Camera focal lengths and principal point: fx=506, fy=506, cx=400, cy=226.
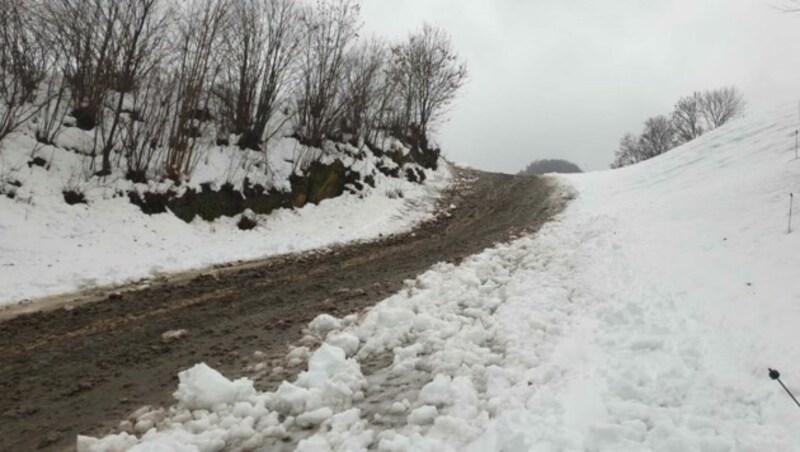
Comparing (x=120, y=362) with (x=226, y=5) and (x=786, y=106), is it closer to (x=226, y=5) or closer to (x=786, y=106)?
(x=226, y=5)

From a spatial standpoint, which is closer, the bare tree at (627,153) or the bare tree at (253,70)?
the bare tree at (253,70)

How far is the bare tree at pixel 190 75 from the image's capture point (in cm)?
1448

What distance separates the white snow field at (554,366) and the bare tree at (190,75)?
29.9 ft

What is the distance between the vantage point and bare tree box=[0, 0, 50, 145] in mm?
11834

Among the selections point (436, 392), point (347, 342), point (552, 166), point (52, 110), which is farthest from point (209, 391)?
point (552, 166)

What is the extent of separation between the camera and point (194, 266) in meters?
10.6

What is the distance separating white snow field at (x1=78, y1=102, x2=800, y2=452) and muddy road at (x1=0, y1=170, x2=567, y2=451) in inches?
19.4

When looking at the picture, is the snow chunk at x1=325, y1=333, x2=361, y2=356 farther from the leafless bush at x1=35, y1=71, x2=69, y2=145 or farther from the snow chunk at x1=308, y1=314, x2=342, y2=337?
the leafless bush at x1=35, y1=71, x2=69, y2=145

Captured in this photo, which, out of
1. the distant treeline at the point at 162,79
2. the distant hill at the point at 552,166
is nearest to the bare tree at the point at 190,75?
the distant treeline at the point at 162,79

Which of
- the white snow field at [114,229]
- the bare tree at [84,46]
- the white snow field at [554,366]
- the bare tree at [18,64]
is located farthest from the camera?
the bare tree at [84,46]

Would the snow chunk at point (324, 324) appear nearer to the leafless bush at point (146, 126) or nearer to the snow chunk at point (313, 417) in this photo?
the snow chunk at point (313, 417)

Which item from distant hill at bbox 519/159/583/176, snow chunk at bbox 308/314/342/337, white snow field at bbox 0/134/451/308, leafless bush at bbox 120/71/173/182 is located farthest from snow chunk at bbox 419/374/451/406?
distant hill at bbox 519/159/583/176

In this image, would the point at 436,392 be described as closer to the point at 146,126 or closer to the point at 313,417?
the point at 313,417

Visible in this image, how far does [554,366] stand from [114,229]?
1013 centimetres
